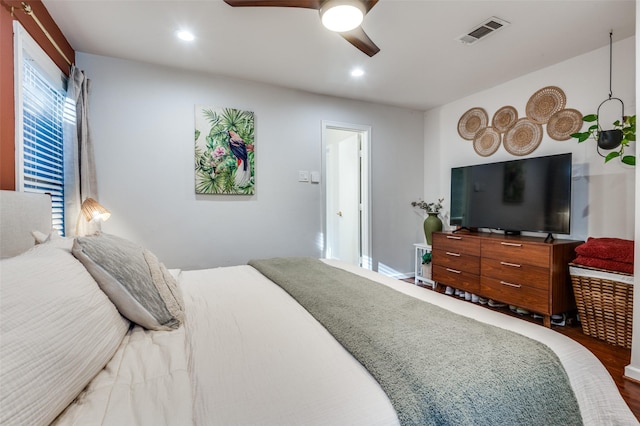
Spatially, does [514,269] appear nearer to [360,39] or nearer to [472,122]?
[472,122]

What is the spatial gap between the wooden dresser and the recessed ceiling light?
3170mm

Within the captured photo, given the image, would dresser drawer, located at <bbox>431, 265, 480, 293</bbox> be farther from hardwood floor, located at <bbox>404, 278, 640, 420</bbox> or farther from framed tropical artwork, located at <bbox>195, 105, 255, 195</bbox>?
framed tropical artwork, located at <bbox>195, 105, 255, 195</bbox>

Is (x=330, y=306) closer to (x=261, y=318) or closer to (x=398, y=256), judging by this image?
(x=261, y=318)

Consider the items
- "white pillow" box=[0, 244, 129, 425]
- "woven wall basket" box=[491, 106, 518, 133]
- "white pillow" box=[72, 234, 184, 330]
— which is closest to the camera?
"white pillow" box=[0, 244, 129, 425]

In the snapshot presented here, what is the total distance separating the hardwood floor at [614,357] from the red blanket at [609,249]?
659mm

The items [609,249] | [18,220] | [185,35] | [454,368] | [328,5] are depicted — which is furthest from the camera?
[185,35]

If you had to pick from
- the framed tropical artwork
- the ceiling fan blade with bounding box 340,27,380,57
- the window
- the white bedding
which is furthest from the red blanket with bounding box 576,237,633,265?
the window

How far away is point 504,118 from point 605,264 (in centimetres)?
182

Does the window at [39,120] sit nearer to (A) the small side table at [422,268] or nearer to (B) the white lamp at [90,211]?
(B) the white lamp at [90,211]

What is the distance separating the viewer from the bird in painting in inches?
123

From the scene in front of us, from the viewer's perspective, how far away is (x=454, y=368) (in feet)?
2.58

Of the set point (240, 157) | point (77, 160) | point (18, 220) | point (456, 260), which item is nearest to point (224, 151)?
point (240, 157)

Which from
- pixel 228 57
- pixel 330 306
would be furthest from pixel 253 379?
pixel 228 57

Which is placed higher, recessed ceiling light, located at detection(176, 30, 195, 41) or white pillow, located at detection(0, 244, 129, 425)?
recessed ceiling light, located at detection(176, 30, 195, 41)
